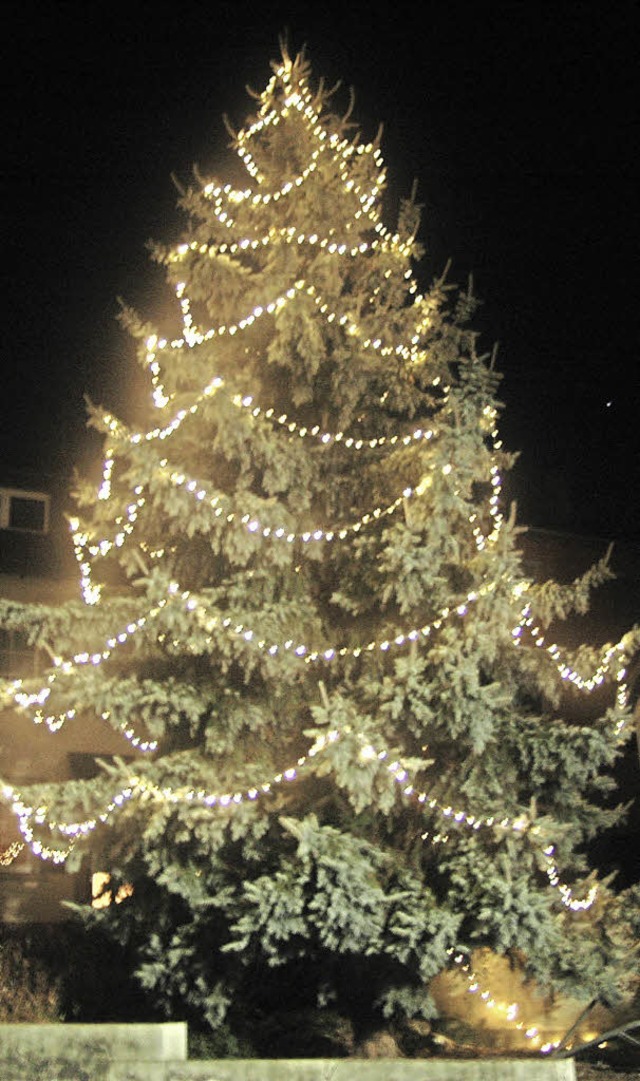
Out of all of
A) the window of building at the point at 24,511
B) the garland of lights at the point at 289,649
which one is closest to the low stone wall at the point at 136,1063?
the garland of lights at the point at 289,649

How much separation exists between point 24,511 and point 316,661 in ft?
33.7

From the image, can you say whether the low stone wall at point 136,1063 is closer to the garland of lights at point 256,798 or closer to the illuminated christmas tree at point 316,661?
the illuminated christmas tree at point 316,661

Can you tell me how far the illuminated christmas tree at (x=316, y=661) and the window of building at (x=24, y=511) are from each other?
314 inches

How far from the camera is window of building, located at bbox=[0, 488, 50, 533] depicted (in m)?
19.3

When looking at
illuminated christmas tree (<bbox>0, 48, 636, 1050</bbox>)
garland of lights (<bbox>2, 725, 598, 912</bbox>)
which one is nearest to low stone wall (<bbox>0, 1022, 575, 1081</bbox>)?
illuminated christmas tree (<bbox>0, 48, 636, 1050</bbox>)

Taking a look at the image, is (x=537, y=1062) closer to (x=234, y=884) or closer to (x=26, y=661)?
(x=234, y=884)

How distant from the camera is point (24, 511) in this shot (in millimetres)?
19578

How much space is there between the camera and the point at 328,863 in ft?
28.7

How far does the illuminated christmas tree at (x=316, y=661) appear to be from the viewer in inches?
365

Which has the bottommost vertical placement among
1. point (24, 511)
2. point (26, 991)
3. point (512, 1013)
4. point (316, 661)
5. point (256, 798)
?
point (512, 1013)

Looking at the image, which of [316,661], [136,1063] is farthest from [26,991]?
[316,661]

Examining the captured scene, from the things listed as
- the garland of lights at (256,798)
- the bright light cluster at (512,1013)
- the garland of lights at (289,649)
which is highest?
the garland of lights at (289,649)

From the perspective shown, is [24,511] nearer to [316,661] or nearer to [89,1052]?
[316,661]

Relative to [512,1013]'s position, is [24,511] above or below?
above
